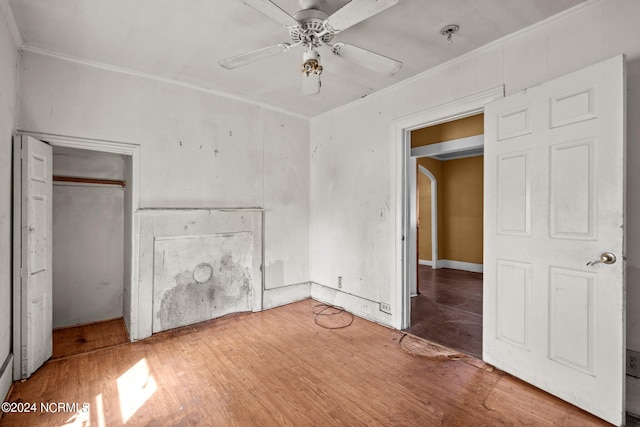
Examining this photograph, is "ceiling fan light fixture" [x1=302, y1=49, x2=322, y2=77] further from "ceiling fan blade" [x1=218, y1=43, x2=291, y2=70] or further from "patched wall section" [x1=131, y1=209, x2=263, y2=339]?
"patched wall section" [x1=131, y1=209, x2=263, y2=339]

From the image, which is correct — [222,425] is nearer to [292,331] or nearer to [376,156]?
[292,331]

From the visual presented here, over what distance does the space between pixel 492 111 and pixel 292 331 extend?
2834 millimetres

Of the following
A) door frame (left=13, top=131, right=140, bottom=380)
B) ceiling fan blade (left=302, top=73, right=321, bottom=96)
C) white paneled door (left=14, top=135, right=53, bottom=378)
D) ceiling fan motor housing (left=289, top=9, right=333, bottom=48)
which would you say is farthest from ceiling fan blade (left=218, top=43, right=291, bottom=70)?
white paneled door (left=14, top=135, right=53, bottom=378)

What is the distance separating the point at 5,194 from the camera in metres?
2.20

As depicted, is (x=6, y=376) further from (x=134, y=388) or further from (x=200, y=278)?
(x=200, y=278)

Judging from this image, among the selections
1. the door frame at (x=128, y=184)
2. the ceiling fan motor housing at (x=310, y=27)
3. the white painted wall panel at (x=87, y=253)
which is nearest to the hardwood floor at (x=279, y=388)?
the door frame at (x=128, y=184)

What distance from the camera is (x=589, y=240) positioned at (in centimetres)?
192

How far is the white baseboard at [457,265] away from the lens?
6.56 meters

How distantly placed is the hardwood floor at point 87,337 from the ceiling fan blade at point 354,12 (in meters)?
3.41

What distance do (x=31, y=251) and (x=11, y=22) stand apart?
1730mm

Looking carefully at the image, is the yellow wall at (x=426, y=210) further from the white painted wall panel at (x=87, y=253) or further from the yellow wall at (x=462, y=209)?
the white painted wall panel at (x=87, y=253)

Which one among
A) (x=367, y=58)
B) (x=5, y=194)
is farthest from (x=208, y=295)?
(x=367, y=58)

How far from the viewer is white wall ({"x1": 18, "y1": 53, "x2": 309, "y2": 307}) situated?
2.75 m

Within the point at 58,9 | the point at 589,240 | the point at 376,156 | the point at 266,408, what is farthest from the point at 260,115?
the point at 589,240
